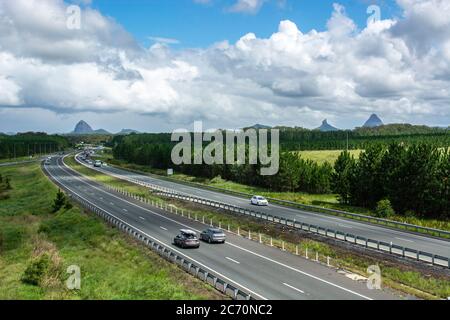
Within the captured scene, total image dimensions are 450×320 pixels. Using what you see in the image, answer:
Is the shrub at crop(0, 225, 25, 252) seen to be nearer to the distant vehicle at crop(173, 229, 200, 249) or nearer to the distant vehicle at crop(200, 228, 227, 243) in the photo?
the distant vehicle at crop(173, 229, 200, 249)

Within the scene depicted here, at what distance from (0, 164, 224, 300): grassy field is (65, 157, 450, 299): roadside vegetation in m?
10.8

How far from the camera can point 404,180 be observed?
59.9 meters

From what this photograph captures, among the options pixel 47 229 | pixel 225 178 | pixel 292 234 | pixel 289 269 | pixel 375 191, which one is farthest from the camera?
pixel 225 178

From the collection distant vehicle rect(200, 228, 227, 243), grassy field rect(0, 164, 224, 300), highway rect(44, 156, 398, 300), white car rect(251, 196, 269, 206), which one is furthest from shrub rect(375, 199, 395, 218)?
grassy field rect(0, 164, 224, 300)

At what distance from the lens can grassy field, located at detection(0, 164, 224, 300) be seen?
2770 cm

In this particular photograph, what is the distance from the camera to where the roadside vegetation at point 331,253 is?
27859 mm

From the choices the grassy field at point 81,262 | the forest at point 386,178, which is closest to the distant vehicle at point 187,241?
the grassy field at point 81,262

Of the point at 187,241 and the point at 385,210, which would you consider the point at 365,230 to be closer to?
the point at 385,210

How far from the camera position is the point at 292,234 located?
45219 mm

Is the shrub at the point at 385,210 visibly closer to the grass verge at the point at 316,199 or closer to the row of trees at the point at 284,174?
the grass verge at the point at 316,199
